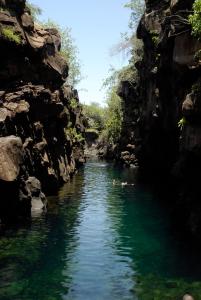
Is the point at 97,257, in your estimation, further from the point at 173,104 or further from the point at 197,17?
the point at 173,104

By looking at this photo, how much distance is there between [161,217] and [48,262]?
1465 cm

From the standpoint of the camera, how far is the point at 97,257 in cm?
2530

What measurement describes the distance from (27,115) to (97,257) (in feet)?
67.2

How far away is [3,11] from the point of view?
43188 millimetres

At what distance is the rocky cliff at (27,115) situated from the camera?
1313 inches

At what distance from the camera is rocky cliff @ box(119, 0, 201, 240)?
3020cm

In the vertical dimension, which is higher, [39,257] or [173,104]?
[173,104]

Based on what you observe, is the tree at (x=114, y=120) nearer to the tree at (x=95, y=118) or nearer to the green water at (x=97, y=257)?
the tree at (x=95, y=118)

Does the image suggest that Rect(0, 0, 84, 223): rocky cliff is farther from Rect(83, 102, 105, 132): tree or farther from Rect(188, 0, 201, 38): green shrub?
Rect(83, 102, 105, 132): tree

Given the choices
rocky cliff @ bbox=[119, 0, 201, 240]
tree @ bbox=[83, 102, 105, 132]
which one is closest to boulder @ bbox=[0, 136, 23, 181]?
rocky cliff @ bbox=[119, 0, 201, 240]

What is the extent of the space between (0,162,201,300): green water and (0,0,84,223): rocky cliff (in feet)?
9.59

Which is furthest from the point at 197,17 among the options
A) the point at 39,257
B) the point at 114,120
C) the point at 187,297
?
the point at 114,120

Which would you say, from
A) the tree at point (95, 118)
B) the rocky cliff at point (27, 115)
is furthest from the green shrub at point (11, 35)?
the tree at point (95, 118)

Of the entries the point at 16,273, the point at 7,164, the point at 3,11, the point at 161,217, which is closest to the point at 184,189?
the point at 161,217
